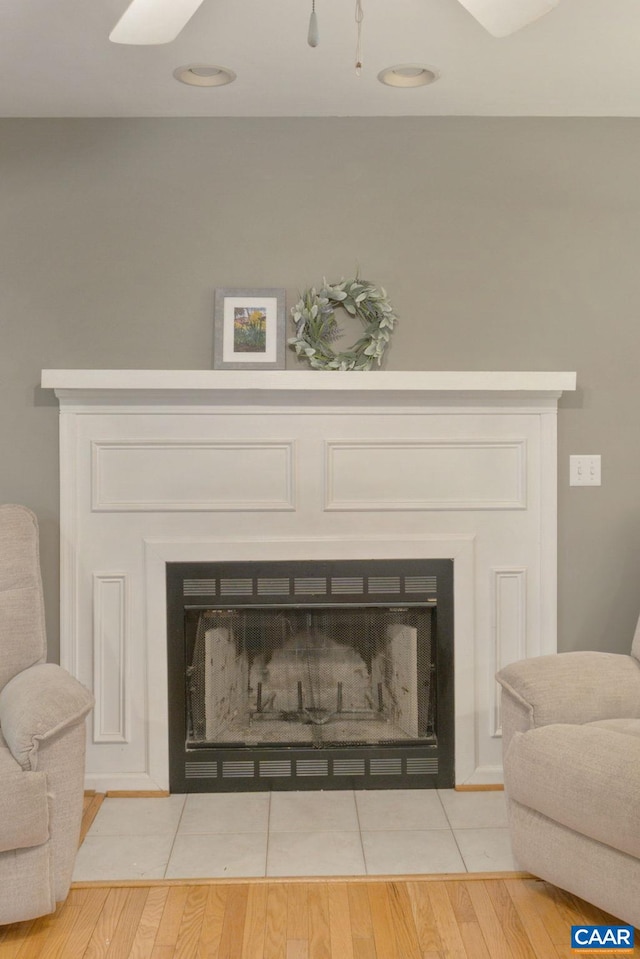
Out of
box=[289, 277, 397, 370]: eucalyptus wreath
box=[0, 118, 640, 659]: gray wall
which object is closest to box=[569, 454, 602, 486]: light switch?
box=[0, 118, 640, 659]: gray wall

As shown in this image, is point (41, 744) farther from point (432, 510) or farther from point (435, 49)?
point (435, 49)

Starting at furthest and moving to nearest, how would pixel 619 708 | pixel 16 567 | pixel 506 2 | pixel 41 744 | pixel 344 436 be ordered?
pixel 344 436 → pixel 16 567 → pixel 619 708 → pixel 41 744 → pixel 506 2

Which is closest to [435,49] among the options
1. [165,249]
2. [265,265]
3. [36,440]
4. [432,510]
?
[265,265]

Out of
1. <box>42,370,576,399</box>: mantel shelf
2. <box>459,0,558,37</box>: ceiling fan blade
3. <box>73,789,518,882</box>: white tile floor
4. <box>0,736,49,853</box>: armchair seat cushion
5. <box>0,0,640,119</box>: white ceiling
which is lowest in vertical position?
<box>73,789,518,882</box>: white tile floor

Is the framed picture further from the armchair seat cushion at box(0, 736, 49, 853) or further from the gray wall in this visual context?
the armchair seat cushion at box(0, 736, 49, 853)

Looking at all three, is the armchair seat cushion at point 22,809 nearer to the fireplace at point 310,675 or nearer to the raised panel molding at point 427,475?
the fireplace at point 310,675

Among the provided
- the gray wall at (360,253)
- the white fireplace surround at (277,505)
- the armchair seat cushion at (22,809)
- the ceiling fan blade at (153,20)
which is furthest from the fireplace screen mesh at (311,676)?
the ceiling fan blade at (153,20)

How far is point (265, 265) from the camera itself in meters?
3.23

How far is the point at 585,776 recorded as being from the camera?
2.17m

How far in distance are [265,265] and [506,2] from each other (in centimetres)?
163

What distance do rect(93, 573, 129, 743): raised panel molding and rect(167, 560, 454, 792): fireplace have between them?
0.57 feet

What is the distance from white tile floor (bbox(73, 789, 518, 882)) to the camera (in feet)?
8.55

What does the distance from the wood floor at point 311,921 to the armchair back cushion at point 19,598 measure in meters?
0.68

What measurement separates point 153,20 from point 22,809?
1812 millimetres
